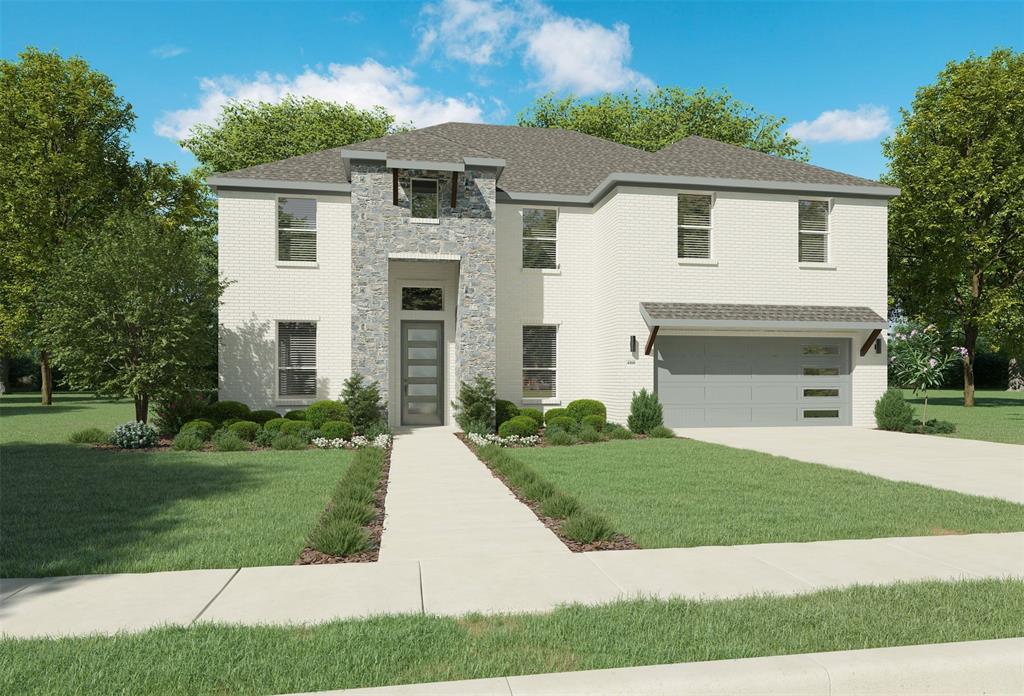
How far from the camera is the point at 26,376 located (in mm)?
46562

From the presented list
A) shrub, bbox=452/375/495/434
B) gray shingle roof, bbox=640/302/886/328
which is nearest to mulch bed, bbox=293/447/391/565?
shrub, bbox=452/375/495/434

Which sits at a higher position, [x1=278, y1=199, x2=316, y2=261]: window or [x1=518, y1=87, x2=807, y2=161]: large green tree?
[x1=518, y1=87, x2=807, y2=161]: large green tree

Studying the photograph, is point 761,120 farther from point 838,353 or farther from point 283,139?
point 283,139

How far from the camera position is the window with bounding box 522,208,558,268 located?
18.7 metres

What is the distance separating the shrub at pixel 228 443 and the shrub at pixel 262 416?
183 centimetres

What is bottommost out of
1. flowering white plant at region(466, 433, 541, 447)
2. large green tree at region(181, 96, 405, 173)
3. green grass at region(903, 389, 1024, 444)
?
green grass at region(903, 389, 1024, 444)

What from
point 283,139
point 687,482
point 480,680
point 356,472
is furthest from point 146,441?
point 283,139

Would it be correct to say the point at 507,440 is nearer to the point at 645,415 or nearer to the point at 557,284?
the point at 645,415

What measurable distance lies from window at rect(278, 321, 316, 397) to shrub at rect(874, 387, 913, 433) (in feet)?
51.2

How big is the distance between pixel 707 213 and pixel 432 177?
769 centimetres

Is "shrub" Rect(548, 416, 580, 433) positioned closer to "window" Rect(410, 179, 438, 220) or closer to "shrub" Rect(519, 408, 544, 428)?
"shrub" Rect(519, 408, 544, 428)

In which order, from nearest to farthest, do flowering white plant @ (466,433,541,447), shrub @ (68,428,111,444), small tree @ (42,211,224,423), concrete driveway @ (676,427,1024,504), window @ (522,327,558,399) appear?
concrete driveway @ (676,427,1024,504) → small tree @ (42,211,224,423) → shrub @ (68,428,111,444) → flowering white plant @ (466,433,541,447) → window @ (522,327,558,399)

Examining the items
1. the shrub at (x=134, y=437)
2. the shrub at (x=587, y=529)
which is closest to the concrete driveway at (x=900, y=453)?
the shrub at (x=587, y=529)

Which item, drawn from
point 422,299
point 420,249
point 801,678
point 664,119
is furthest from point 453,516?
point 664,119
